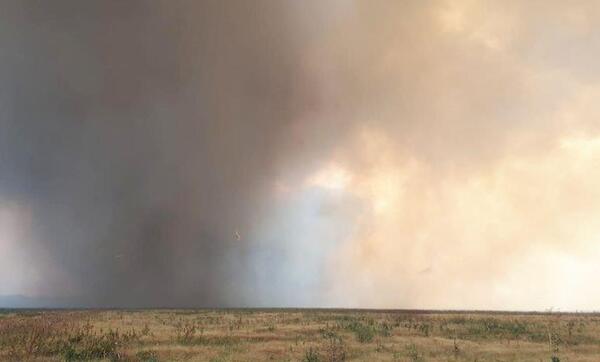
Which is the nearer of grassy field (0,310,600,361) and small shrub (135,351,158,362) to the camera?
small shrub (135,351,158,362)

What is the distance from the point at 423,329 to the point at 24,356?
37.2 metres


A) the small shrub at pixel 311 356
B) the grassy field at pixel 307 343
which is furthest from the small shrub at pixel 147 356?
the small shrub at pixel 311 356

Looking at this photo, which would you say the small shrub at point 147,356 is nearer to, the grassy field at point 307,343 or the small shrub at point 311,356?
the grassy field at point 307,343

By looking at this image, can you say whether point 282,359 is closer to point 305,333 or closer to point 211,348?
point 211,348

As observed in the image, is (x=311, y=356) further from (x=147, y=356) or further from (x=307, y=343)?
(x=147, y=356)

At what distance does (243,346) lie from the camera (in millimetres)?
41438

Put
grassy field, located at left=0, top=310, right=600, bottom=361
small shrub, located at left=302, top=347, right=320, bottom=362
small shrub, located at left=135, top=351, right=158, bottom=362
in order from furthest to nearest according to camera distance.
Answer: grassy field, located at left=0, top=310, right=600, bottom=361
small shrub, located at left=135, top=351, right=158, bottom=362
small shrub, located at left=302, top=347, right=320, bottom=362

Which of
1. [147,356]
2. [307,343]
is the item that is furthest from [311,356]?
[147,356]

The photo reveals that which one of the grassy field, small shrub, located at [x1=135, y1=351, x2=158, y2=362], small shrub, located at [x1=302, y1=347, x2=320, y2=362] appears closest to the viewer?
small shrub, located at [x1=302, y1=347, x2=320, y2=362]

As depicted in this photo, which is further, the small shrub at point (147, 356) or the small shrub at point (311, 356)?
the small shrub at point (147, 356)

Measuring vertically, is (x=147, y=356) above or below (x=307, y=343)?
below

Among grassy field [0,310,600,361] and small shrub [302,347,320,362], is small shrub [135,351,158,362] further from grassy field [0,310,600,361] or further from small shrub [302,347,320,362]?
small shrub [302,347,320,362]

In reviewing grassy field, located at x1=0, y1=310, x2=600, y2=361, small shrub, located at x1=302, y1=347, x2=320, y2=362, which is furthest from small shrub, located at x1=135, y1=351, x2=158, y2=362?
small shrub, located at x1=302, y1=347, x2=320, y2=362

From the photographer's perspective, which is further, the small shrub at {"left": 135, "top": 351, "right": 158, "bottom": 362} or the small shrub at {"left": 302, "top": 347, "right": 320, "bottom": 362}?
the small shrub at {"left": 135, "top": 351, "right": 158, "bottom": 362}
